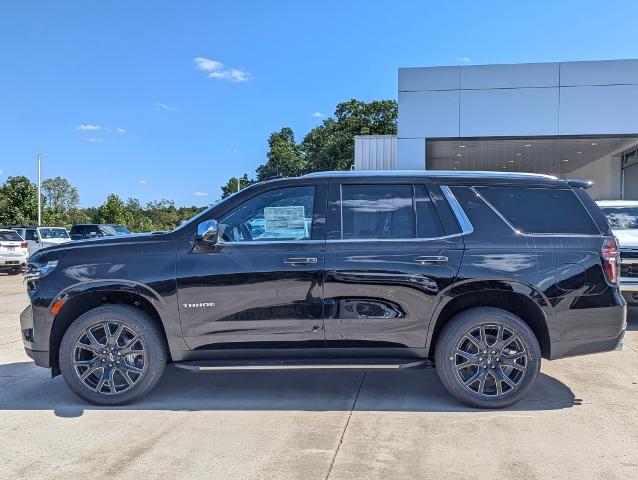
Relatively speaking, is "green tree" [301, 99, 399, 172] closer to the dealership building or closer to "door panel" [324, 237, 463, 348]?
the dealership building

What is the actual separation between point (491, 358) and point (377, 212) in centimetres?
153

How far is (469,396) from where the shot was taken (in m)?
4.37

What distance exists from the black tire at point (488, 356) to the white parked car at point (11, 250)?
55.7 ft

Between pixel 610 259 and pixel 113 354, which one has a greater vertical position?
pixel 610 259

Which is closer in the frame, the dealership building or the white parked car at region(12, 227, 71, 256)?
the dealership building

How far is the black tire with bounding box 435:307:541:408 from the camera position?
14.2 ft

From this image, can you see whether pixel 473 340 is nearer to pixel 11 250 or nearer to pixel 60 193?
pixel 11 250

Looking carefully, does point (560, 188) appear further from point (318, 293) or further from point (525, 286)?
point (318, 293)

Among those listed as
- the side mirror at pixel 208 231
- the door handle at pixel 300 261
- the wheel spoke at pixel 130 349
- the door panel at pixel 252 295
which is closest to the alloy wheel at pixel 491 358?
the door panel at pixel 252 295

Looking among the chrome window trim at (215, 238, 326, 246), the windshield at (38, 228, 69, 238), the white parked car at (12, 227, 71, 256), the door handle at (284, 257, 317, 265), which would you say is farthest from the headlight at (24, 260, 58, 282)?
the windshield at (38, 228, 69, 238)

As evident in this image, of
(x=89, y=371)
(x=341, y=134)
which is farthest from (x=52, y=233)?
(x=341, y=134)

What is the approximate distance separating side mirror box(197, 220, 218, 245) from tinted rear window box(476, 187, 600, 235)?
7.40 feet

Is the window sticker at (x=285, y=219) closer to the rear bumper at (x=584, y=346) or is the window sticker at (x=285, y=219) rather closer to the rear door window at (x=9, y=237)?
the rear bumper at (x=584, y=346)

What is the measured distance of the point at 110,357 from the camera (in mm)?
4422
